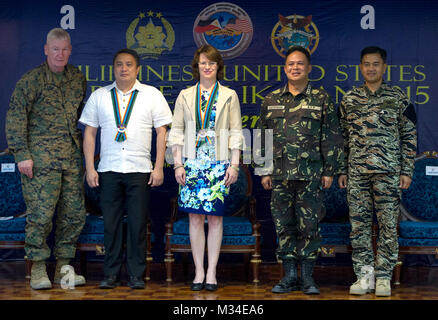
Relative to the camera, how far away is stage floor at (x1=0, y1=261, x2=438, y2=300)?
13.9ft

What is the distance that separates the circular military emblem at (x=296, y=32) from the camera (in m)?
5.64

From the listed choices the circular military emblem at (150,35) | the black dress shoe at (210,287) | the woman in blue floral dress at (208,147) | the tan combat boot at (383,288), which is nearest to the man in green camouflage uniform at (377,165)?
the tan combat boot at (383,288)

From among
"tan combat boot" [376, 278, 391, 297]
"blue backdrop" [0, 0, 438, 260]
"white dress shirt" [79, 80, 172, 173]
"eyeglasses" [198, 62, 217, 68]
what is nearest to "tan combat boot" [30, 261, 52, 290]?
"white dress shirt" [79, 80, 172, 173]

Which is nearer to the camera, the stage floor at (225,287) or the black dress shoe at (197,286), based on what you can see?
the stage floor at (225,287)

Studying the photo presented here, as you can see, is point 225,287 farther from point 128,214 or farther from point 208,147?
point 208,147

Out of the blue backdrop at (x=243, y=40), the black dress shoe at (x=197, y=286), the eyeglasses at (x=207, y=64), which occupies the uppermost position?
the blue backdrop at (x=243, y=40)

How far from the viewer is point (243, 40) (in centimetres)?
566

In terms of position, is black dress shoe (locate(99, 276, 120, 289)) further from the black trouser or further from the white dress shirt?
the white dress shirt

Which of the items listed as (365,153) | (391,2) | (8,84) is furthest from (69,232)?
(391,2)

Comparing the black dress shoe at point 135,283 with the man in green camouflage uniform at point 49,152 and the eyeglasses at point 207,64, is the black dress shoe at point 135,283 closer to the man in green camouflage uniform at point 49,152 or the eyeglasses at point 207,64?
the man in green camouflage uniform at point 49,152

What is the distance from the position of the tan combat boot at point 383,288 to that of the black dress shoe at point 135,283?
173 cm

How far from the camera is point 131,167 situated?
175 inches

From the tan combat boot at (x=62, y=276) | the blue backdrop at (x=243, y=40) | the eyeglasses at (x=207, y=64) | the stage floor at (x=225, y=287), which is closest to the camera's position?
the stage floor at (x=225, y=287)

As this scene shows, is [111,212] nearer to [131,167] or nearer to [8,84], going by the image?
[131,167]
